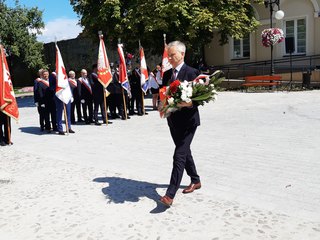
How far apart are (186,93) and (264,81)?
16.6 metres

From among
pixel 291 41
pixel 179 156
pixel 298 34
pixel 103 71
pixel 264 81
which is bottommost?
pixel 179 156

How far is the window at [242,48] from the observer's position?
85.3 feet

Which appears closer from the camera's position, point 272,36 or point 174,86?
point 174,86

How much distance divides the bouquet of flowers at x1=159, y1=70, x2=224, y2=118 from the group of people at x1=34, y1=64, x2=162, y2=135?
6710mm

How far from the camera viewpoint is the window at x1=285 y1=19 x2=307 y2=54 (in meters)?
23.1

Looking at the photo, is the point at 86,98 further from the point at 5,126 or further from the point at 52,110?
the point at 5,126

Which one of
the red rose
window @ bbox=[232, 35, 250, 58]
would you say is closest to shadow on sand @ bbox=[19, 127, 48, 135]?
the red rose

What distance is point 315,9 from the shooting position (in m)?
22.1

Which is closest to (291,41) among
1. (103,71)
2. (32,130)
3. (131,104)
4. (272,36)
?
(272,36)

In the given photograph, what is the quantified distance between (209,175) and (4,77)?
6.22 m

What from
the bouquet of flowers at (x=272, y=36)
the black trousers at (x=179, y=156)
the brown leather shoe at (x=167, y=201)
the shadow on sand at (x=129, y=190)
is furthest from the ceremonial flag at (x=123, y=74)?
the bouquet of flowers at (x=272, y=36)

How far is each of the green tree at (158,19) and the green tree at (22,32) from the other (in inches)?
556

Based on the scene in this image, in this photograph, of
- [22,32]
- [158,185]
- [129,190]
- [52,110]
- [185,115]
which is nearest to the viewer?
[185,115]

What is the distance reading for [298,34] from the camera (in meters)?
23.4
